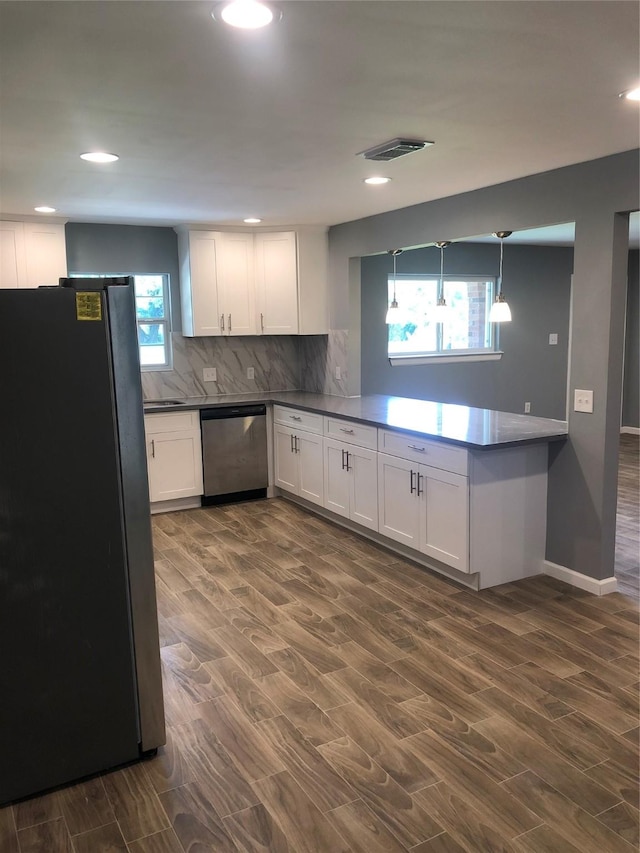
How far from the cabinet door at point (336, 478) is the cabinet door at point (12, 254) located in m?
2.65

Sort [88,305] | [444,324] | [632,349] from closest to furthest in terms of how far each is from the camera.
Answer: [88,305] < [444,324] < [632,349]

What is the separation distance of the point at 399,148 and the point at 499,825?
8.81 ft

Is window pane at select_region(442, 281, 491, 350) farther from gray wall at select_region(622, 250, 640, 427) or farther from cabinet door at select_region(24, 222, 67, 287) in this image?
cabinet door at select_region(24, 222, 67, 287)

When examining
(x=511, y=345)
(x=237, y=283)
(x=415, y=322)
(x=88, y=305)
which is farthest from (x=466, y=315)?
(x=88, y=305)

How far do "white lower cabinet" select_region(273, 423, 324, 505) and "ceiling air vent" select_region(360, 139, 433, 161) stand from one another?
2.47 meters

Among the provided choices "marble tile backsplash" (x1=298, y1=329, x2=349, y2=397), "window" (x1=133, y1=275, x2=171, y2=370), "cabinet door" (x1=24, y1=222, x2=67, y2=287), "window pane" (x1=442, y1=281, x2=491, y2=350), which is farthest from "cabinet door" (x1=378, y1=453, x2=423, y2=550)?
"window pane" (x1=442, y1=281, x2=491, y2=350)

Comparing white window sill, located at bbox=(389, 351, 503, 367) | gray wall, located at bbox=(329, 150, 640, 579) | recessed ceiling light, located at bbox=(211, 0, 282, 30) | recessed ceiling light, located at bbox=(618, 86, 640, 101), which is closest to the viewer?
recessed ceiling light, located at bbox=(211, 0, 282, 30)

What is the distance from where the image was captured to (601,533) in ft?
12.0

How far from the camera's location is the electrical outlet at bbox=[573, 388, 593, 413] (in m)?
3.60

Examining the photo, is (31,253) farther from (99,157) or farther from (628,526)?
(628,526)

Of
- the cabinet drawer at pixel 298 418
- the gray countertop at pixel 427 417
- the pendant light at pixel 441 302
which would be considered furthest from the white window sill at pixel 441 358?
the cabinet drawer at pixel 298 418

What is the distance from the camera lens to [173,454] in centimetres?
550

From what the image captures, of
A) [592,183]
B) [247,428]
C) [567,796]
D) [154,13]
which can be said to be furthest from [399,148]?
[247,428]

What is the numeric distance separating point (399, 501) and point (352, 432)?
28.0 inches
